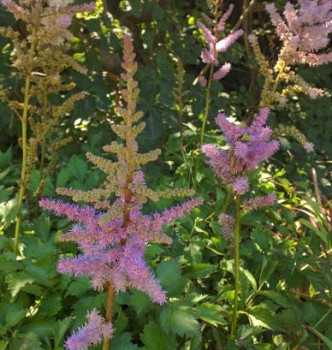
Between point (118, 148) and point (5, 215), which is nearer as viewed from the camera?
point (118, 148)

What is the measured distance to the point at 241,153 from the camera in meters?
1.26

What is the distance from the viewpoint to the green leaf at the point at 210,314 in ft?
4.61

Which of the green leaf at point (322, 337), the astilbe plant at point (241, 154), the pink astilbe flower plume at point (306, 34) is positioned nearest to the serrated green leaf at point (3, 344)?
the astilbe plant at point (241, 154)

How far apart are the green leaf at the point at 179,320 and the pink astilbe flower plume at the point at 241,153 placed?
28 cm

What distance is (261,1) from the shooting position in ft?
11.5

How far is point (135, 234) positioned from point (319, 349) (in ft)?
2.77

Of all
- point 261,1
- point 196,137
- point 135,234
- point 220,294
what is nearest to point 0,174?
point 196,137

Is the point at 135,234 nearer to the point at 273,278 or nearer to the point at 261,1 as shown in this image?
the point at 273,278

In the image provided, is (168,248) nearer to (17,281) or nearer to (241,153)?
(17,281)

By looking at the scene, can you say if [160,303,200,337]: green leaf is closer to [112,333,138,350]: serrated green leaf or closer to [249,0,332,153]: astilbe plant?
[112,333,138,350]: serrated green leaf

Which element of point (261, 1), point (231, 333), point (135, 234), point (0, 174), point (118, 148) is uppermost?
point (118, 148)

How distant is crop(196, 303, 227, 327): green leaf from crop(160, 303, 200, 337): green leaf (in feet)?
0.08

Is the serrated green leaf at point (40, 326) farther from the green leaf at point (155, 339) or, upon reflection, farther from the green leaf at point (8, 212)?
the green leaf at point (8, 212)

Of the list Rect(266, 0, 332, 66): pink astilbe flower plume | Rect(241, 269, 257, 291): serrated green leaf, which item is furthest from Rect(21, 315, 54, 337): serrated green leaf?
Rect(266, 0, 332, 66): pink astilbe flower plume
